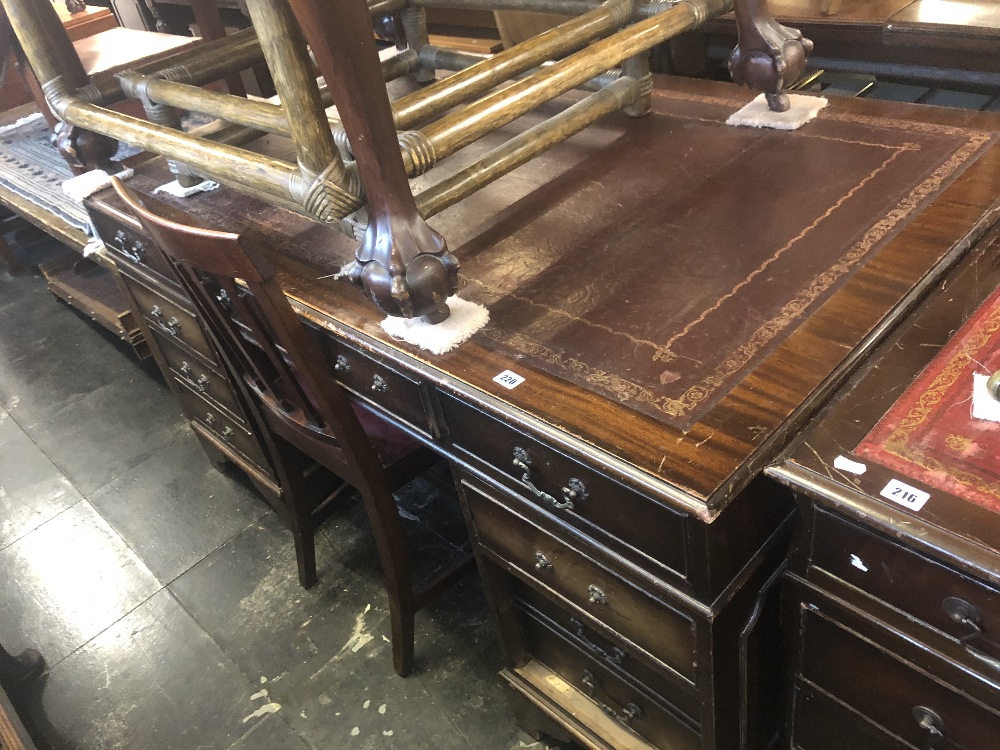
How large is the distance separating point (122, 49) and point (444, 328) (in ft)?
9.26

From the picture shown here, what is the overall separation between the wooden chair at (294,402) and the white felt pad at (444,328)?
0.67 feet

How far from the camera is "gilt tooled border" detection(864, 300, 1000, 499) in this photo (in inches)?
32.3

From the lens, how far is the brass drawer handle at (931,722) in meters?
0.97

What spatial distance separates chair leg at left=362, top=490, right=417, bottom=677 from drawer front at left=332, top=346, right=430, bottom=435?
288 mm

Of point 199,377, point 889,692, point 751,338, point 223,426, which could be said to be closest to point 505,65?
point 751,338

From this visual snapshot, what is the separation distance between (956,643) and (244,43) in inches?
70.6

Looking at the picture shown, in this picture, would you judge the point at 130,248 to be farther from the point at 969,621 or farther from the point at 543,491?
the point at 969,621

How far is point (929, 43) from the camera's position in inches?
83.1

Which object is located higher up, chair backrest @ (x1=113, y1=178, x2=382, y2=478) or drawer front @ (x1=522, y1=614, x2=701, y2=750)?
chair backrest @ (x1=113, y1=178, x2=382, y2=478)

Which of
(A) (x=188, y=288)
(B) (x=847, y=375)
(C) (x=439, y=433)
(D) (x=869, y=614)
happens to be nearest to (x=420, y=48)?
(A) (x=188, y=288)

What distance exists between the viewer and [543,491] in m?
1.12

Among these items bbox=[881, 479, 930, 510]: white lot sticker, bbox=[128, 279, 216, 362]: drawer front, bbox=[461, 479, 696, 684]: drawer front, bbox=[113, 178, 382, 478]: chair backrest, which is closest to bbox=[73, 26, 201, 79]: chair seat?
bbox=[128, 279, 216, 362]: drawer front

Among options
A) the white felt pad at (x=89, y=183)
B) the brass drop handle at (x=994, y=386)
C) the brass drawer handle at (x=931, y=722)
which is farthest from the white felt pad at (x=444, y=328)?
the white felt pad at (x=89, y=183)

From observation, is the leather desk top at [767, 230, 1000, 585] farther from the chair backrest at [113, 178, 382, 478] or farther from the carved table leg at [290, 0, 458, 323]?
the chair backrest at [113, 178, 382, 478]
